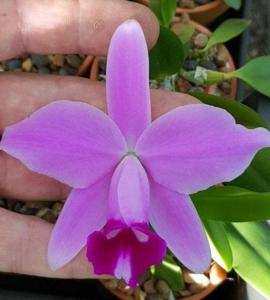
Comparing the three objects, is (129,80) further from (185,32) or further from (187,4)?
(187,4)

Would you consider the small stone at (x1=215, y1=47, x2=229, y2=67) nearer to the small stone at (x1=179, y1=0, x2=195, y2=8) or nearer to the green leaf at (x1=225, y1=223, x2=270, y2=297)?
the small stone at (x1=179, y1=0, x2=195, y2=8)

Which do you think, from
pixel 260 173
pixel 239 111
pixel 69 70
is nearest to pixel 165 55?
pixel 239 111

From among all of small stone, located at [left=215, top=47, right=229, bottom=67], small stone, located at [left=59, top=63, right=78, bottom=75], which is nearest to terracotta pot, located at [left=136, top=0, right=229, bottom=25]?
small stone, located at [left=215, top=47, right=229, bottom=67]

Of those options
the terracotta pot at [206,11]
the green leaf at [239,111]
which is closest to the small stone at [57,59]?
the terracotta pot at [206,11]

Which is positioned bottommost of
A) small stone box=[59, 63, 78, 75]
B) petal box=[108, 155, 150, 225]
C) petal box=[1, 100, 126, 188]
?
small stone box=[59, 63, 78, 75]

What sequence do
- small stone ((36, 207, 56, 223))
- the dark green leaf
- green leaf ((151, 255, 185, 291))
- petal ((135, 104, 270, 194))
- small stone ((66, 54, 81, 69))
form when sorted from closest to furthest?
1. petal ((135, 104, 270, 194))
2. the dark green leaf
3. green leaf ((151, 255, 185, 291))
4. small stone ((36, 207, 56, 223))
5. small stone ((66, 54, 81, 69))

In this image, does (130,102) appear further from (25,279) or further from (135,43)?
(25,279)
